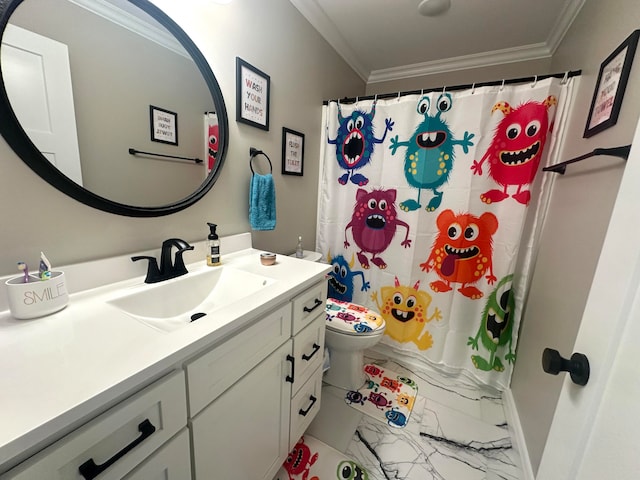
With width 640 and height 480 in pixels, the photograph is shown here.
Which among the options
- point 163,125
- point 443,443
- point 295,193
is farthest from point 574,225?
point 163,125

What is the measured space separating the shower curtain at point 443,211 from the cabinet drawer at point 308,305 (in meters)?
0.88

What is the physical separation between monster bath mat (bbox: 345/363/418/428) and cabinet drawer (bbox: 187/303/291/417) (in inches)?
37.0

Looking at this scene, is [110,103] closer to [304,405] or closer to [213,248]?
[213,248]

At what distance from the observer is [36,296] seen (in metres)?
0.66

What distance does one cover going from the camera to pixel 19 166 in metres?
0.69

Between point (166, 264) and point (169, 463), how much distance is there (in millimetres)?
610

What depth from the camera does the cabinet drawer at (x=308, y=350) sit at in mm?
1026

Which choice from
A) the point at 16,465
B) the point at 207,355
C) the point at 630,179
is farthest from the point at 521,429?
the point at 16,465

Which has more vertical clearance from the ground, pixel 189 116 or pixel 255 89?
pixel 255 89

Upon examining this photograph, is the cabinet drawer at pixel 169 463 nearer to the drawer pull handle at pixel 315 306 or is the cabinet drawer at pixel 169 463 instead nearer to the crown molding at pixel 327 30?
the drawer pull handle at pixel 315 306

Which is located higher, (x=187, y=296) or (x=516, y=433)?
(x=187, y=296)

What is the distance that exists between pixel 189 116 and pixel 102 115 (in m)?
0.32

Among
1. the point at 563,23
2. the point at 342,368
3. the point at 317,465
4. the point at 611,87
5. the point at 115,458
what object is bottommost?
the point at 317,465

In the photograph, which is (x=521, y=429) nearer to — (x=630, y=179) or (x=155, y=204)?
(x=630, y=179)
